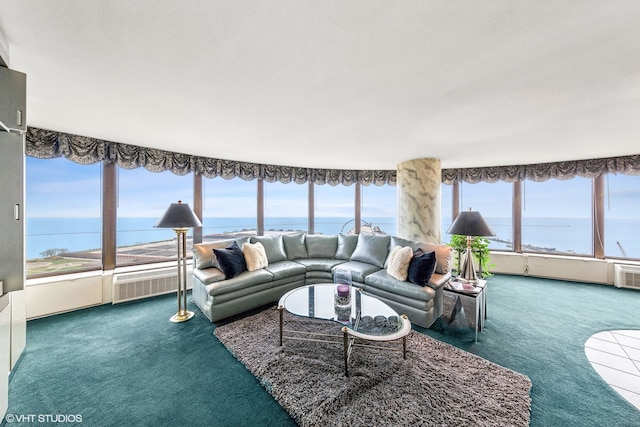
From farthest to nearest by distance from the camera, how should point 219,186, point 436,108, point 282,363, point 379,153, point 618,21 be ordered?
point 219,186 < point 379,153 < point 436,108 < point 282,363 < point 618,21

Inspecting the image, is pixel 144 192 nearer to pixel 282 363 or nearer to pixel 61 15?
pixel 61 15

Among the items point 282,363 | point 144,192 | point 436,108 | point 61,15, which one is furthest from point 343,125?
point 144,192

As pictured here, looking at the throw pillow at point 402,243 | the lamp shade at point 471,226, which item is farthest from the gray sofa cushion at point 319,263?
the lamp shade at point 471,226

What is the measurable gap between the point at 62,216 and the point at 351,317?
4340mm

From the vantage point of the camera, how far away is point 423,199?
4207mm

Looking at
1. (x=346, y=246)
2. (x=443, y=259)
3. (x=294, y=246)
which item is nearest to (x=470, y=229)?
(x=443, y=259)

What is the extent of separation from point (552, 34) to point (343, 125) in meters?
1.76

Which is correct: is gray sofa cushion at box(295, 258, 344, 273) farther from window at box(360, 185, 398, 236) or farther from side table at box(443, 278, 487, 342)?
window at box(360, 185, 398, 236)

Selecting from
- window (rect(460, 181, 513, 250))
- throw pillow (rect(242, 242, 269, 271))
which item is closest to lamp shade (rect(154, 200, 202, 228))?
throw pillow (rect(242, 242, 269, 271))

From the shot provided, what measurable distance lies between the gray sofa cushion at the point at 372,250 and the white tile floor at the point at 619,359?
2.28 m

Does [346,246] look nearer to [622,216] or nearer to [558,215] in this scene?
[558,215]

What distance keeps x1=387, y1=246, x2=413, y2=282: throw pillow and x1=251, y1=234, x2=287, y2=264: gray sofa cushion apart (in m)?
1.90

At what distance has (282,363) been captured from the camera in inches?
79.6

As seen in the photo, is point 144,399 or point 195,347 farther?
point 195,347
